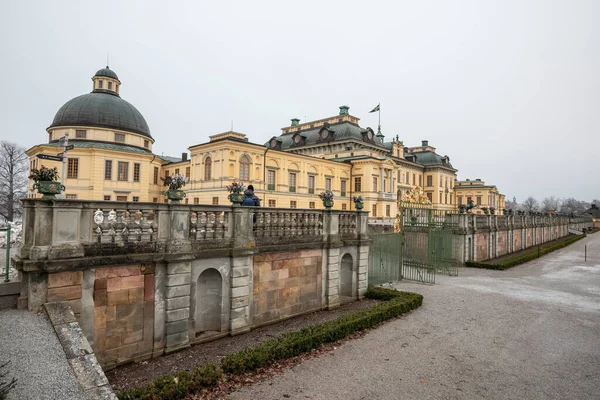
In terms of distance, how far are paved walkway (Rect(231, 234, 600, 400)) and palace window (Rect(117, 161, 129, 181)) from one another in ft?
131

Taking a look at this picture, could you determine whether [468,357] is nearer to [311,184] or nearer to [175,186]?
[175,186]

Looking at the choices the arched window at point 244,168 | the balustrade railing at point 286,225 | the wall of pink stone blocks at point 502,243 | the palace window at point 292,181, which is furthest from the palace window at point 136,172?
the wall of pink stone blocks at point 502,243

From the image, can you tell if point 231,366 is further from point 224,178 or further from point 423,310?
point 224,178

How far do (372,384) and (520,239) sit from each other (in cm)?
3441

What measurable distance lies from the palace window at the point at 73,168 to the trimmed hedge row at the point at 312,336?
41.0 m

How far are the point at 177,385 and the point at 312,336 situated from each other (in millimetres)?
3863

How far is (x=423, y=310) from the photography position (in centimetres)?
1291

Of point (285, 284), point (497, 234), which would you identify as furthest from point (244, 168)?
point (285, 284)

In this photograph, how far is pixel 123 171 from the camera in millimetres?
42031

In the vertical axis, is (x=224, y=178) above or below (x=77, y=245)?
above

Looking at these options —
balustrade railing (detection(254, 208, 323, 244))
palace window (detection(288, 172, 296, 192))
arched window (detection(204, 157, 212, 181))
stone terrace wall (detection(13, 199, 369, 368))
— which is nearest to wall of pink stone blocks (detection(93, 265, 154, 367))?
stone terrace wall (detection(13, 199, 369, 368))

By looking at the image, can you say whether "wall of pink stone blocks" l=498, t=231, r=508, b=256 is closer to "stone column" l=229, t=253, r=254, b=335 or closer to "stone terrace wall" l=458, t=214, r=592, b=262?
"stone terrace wall" l=458, t=214, r=592, b=262

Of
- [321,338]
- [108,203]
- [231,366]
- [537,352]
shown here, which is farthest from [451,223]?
[108,203]

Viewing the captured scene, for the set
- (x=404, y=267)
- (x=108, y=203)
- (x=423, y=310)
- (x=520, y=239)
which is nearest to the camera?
(x=108, y=203)
